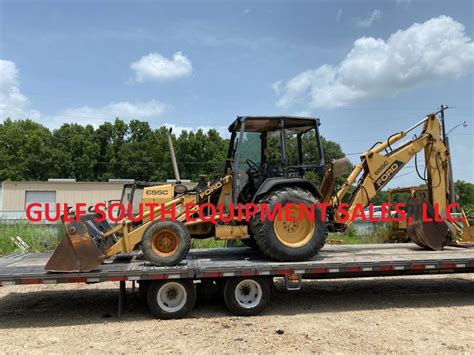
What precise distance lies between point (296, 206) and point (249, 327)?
238cm

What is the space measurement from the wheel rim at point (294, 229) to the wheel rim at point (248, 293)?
986mm

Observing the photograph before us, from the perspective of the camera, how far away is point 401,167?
984 cm

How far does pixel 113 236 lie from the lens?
8.61 m

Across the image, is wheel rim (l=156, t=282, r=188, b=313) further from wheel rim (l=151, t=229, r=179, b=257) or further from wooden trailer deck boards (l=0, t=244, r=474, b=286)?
wheel rim (l=151, t=229, r=179, b=257)

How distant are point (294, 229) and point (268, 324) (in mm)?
1889

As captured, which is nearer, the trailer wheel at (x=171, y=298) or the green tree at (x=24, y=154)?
the trailer wheel at (x=171, y=298)

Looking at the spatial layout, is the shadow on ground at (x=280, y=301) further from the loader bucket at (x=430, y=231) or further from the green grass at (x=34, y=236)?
the green grass at (x=34, y=236)

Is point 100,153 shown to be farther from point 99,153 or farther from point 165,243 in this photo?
point 165,243

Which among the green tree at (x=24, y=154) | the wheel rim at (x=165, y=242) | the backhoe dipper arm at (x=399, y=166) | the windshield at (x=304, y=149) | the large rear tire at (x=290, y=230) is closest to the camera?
the wheel rim at (x=165, y=242)

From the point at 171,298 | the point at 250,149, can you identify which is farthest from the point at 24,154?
the point at 171,298

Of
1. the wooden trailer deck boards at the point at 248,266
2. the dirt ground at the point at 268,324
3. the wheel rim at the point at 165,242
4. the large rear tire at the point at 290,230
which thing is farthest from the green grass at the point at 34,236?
the large rear tire at the point at 290,230

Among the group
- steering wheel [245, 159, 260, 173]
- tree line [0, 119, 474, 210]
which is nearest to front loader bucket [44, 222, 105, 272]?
steering wheel [245, 159, 260, 173]

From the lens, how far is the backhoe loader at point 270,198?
7.83 metres

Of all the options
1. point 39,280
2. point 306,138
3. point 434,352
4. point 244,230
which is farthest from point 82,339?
point 306,138
